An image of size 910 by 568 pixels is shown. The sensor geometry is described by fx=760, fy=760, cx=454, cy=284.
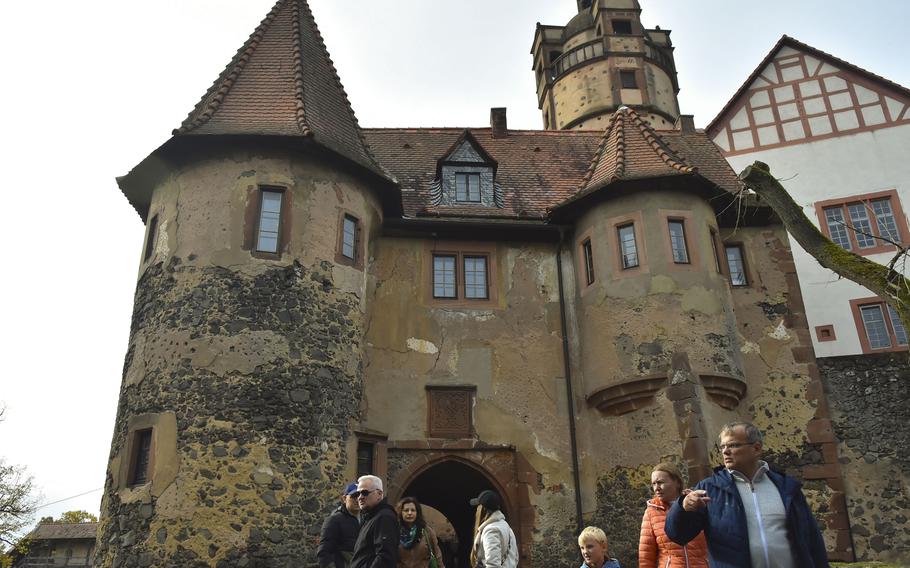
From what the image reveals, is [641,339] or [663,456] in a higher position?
[641,339]

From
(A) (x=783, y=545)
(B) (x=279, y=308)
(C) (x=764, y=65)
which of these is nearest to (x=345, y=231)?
(B) (x=279, y=308)

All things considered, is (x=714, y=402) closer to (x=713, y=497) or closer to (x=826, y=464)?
(x=826, y=464)

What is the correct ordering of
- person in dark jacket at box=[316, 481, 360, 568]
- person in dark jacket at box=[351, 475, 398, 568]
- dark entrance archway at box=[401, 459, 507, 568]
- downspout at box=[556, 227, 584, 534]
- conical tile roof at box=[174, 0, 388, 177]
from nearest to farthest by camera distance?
person in dark jacket at box=[351, 475, 398, 568] → person in dark jacket at box=[316, 481, 360, 568] → conical tile roof at box=[174, 0, 388, 177] → downspout at box=[556, 227, 584, 534] → dark entrance archway at box=[401, 459, 507, 568]

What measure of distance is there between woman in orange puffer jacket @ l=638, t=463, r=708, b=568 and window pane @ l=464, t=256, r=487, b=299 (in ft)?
34.4

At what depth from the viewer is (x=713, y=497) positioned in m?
4.48

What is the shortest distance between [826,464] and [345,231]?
1025 centimetres

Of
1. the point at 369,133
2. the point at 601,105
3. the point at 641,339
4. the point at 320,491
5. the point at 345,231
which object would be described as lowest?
the point at 320,491

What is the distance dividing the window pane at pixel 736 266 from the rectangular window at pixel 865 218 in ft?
26.6

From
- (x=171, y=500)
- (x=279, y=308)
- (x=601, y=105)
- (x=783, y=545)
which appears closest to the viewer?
(x=783, y=545)

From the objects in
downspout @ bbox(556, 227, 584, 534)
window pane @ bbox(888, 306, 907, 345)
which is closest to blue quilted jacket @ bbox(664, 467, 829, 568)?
downspout @ bbox(556, 227, 584, 534)

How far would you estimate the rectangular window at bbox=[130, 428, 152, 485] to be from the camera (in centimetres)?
1192

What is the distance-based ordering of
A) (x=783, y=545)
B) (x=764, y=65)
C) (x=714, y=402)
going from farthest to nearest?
(x=764, y=65) < (x=714, y=402) < (x=783, y=545)

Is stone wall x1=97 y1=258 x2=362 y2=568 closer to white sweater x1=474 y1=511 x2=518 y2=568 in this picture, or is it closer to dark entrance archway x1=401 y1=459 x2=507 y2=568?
dark entrance archway x1=401 y1=459 x2=507 y2=568

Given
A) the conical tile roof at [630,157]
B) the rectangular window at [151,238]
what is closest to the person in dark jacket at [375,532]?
the rectangular window at [151,238]
